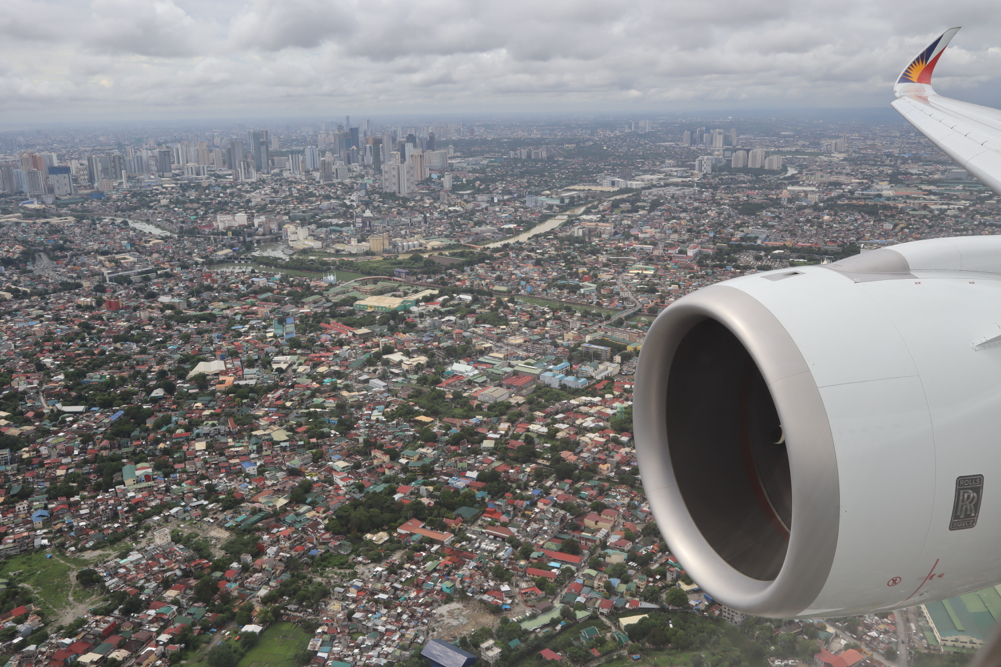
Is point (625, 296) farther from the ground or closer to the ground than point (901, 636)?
farther from the ground

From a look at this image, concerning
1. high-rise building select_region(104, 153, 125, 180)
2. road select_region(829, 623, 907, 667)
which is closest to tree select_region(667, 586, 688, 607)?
road select_region(829, 623, 907, 667)

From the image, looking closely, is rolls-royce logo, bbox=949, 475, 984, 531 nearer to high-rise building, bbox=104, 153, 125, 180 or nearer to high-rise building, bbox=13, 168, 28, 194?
high-rise building, bbox=13, 168, 28, 194

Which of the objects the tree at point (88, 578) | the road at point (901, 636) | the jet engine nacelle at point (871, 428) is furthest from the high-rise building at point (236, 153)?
the jet engine nacelle at point (871, 428)

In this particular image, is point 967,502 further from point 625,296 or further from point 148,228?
point 148,228

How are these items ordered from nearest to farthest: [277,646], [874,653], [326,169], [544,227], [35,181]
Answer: [874,653], [277,646], [544,227], [35,181], [326,169]

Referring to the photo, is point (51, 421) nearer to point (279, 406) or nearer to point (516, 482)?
point (279, 406)

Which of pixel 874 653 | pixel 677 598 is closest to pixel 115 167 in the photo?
pixel 677 598
